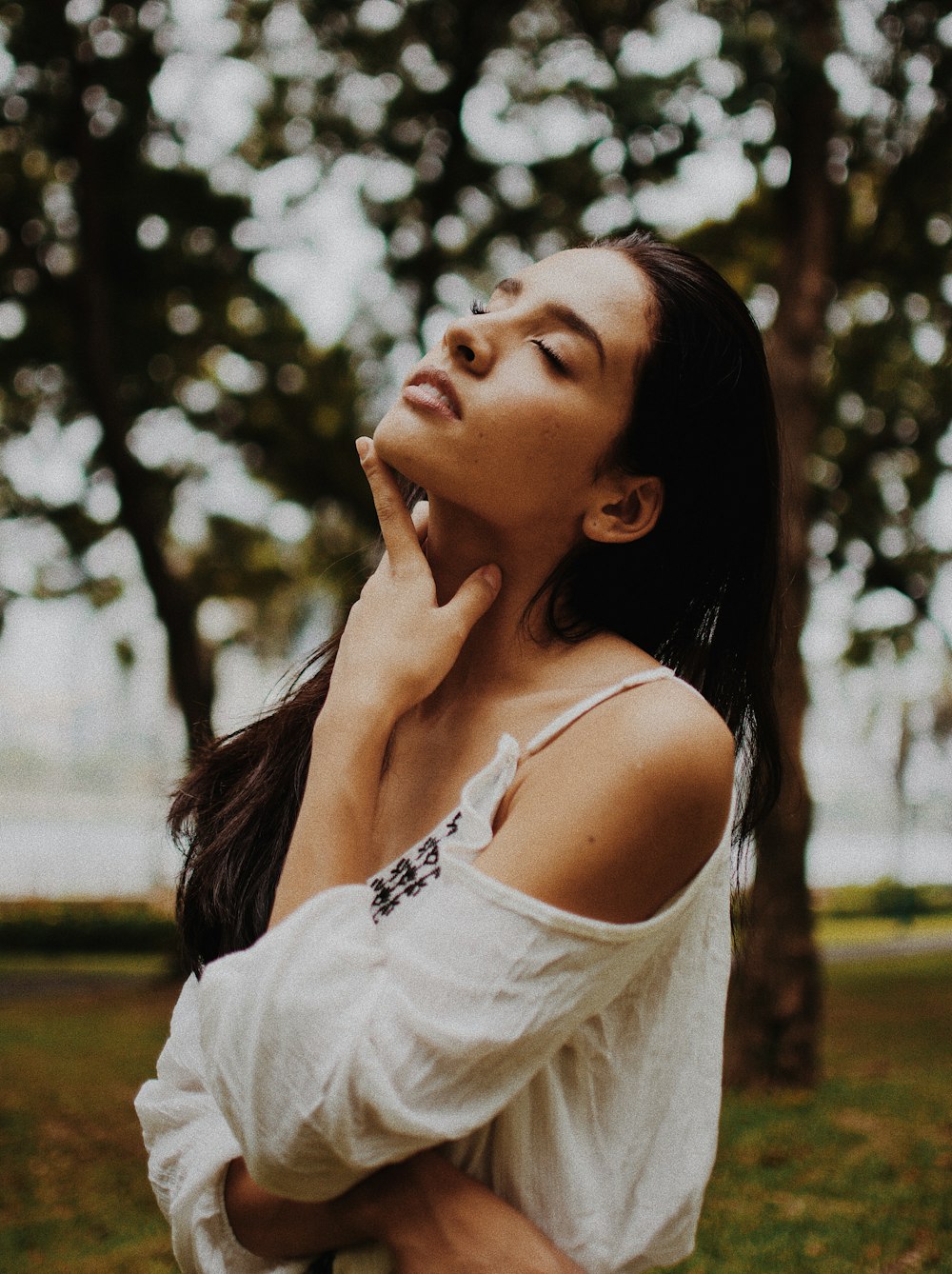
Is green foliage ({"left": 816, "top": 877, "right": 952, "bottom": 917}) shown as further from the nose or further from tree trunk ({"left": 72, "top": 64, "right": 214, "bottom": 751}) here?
the nose

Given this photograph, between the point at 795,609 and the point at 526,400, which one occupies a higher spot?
the point at 526,400

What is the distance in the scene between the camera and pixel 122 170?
1128 cm

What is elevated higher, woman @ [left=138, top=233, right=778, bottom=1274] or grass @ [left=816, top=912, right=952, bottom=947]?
woman @ [left=138, top=233, right=778, bottom=1274]

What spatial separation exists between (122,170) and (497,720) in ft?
36.6

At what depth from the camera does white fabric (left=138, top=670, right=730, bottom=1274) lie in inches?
48.3

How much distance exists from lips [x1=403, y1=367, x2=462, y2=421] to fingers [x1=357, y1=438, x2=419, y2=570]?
0.12 metres

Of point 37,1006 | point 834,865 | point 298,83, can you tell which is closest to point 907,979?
point 37,1006

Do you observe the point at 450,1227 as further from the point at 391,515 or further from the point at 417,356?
the point at 417,356

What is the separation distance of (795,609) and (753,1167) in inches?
137

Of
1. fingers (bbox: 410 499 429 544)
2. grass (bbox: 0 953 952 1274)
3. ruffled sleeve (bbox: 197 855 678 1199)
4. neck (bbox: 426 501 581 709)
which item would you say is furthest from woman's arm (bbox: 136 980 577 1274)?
grass (bbox: 0 953 952 1274)

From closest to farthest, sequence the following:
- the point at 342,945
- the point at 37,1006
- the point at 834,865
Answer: the point at 342,945
the point at 37,1006
the point at 834,865

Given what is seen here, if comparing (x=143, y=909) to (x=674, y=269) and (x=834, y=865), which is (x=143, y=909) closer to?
(x=674, y=269)

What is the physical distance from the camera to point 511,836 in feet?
4.32

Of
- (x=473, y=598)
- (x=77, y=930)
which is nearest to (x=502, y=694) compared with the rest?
(x=473, y=598)
